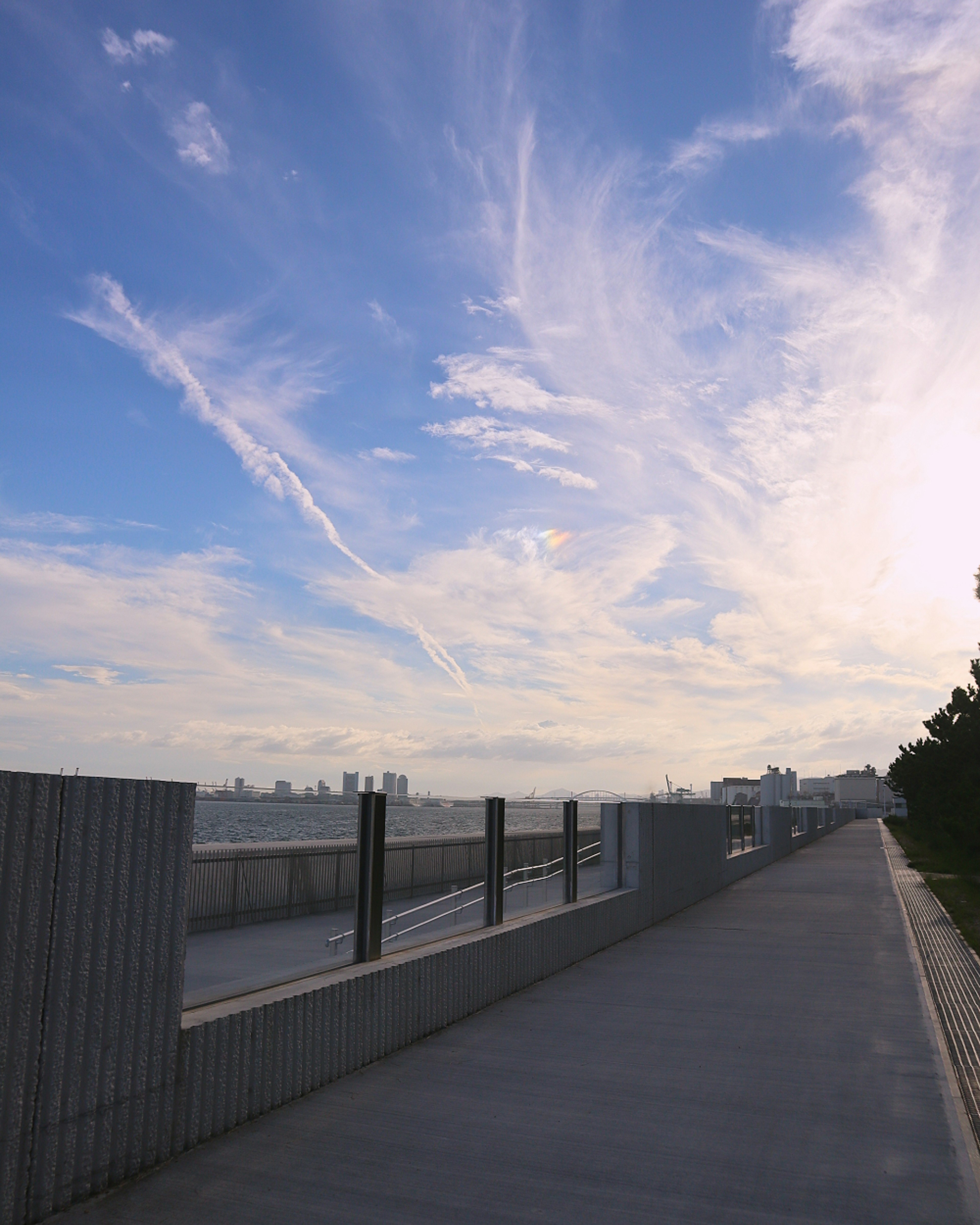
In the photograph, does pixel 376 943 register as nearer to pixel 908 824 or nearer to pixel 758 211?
pixel 758 211

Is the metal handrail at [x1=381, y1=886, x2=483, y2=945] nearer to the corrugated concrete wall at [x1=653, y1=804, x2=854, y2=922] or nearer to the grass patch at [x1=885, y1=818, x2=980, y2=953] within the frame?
the corrugated concrete wall at [x1=653, y1=804, x2=854, y2=922]

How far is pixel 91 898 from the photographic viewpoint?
3629 mm

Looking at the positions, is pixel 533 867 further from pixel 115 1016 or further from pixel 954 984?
pixel 115 1016

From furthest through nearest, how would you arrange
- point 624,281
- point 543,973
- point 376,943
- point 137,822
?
point 624,281 < point 543,973 < point 376,943 < point 137,822

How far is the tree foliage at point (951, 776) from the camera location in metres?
23.2

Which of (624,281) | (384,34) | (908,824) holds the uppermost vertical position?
(384,34)

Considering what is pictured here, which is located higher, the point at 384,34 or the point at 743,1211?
the point at 384,34

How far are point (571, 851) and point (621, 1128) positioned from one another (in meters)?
5.58

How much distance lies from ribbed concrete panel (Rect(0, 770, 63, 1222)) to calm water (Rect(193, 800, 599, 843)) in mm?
853

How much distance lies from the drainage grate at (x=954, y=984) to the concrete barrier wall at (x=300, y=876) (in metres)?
3.56

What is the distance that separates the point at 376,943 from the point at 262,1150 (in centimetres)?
182

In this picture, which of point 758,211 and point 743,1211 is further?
point 758,211

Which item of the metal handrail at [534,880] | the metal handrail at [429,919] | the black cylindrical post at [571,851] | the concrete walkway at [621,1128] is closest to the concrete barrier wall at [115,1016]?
the concrete walkway at [621,1128]

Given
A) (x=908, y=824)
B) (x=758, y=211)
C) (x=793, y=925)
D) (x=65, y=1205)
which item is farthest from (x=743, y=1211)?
(x=908, y=824)
